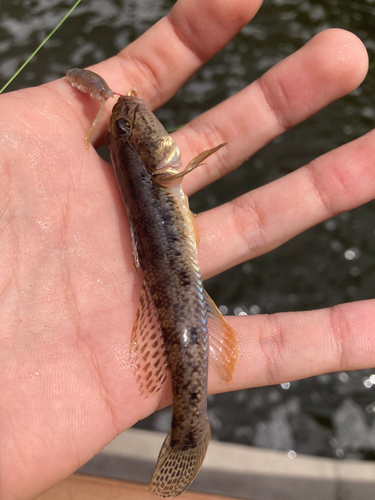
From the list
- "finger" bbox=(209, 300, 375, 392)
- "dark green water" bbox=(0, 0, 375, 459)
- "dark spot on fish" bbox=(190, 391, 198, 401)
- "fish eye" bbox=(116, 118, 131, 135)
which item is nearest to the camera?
"dark spot on fish" bbox=(190, 391, 198, 401)

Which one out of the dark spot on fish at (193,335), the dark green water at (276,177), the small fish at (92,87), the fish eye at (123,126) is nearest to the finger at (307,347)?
the dark spot on fish at (193,335)

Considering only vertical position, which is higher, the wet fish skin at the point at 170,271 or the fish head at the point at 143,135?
the fish head at the point at 143,135

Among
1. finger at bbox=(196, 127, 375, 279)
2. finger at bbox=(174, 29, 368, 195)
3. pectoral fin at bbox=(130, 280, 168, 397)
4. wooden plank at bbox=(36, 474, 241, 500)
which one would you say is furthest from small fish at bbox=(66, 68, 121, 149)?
wooden plank at bbox=(36, 474, 241, 500)

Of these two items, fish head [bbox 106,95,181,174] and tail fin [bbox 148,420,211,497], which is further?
fish head [bbox 106,95,181,174]

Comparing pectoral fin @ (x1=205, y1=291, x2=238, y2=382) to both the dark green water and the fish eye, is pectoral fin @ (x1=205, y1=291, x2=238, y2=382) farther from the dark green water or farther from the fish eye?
the dark green water

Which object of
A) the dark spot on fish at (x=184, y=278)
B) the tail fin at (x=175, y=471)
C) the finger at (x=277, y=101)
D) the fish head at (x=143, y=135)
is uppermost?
the fish head at (x=143, y=135)

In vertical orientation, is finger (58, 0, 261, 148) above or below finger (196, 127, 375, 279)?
above

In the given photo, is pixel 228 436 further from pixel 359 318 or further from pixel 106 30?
pixel 106 30

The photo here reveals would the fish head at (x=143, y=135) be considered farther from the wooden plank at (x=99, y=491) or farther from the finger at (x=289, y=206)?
the wooden plank at (x=99, y=491)

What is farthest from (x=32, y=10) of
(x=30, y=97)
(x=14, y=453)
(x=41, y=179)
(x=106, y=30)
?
(x=14, y=453)
